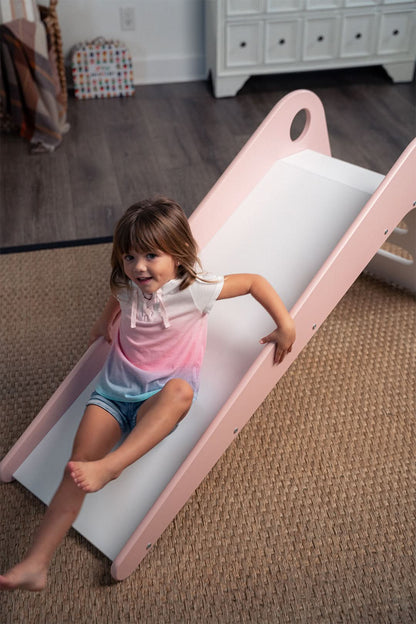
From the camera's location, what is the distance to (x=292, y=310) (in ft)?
3.91

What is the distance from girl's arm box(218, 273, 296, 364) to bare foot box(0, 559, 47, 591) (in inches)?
21.9

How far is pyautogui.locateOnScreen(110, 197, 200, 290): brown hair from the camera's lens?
1.07 m

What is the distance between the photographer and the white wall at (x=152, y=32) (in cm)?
278

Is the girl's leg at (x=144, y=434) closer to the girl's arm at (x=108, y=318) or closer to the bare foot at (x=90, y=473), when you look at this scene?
the bare foot at (x=90, y=473)

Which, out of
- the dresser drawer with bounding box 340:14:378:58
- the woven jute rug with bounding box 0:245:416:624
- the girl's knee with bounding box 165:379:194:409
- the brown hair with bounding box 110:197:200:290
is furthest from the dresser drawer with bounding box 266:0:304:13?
the girl's knee with bounding box 165:379:194:409

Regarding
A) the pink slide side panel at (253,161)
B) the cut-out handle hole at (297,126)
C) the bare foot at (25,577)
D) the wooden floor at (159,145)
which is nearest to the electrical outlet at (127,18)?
the wooden floor at (159,145)

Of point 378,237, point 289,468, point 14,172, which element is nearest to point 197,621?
point 289,468

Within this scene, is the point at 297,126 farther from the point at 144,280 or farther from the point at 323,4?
the point at 144,280

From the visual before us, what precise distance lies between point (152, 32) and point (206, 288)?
215 cm

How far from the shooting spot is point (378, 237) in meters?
1.34

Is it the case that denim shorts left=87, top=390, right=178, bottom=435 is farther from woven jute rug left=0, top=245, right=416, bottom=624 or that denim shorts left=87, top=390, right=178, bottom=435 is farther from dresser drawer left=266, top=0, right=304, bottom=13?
dresser drawer left=266, top=0, right=304, bottom=13

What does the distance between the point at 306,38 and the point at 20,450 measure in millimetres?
2274

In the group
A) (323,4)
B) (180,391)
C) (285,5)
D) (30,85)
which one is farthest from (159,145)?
(180,391)

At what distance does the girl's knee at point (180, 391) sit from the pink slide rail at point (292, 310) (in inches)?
2.4
